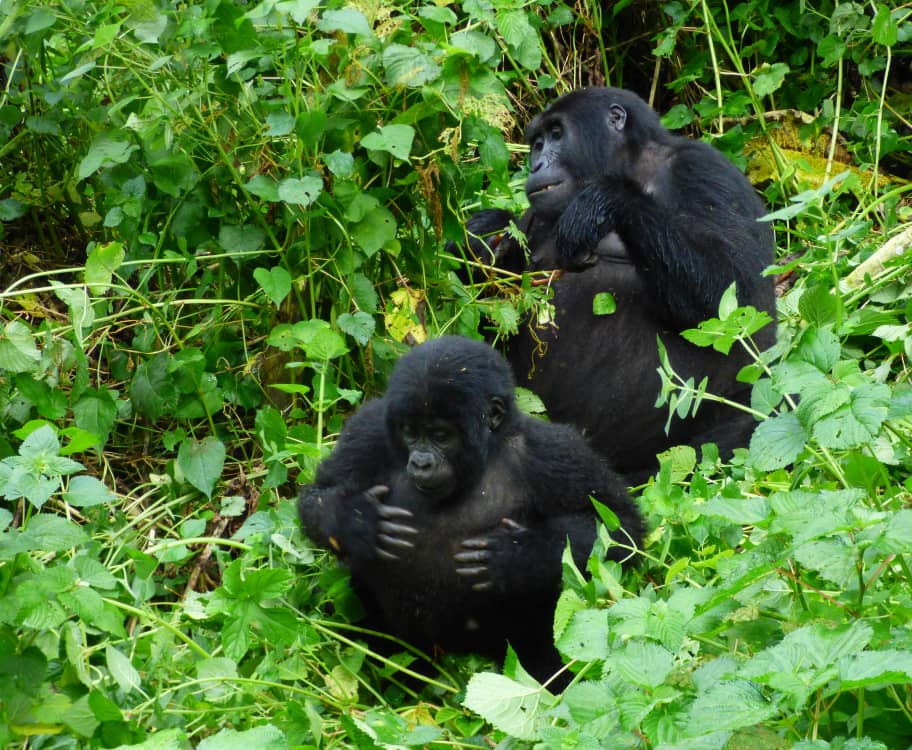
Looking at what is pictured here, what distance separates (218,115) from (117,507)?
3.95ft

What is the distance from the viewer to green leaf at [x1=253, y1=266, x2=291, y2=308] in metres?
3.71

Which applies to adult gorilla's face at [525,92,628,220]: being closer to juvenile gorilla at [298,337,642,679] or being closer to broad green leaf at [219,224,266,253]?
broad green leaf at [219,224,266,253]

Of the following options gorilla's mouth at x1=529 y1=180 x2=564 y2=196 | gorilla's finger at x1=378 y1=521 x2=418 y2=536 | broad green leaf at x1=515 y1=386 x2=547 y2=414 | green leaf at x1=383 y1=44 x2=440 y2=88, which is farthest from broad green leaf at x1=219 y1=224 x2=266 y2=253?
gorilla's mouth at x1=529 y1=180 x2=564 y2=196

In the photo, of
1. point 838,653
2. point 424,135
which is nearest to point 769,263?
point 424,135

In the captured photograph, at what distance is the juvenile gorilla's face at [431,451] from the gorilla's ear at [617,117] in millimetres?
1982

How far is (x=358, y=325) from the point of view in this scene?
3.85 m

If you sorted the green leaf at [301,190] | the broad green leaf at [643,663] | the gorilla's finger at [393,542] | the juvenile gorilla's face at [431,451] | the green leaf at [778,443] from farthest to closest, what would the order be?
the green leaf at [301,190] < the gorilla's finger at [393,542] < the juvenile gorilla's face at [431,451] < the green leaf at [778,443] < the broad green leaf at [643,663]

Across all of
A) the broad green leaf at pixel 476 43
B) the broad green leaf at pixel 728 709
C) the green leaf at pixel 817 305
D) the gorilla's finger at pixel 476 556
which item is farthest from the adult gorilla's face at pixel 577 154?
the broad green leaf at pixel 728 709

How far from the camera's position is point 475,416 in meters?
3.28

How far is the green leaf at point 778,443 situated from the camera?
7.89 ft

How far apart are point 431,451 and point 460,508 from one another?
0.23 meters

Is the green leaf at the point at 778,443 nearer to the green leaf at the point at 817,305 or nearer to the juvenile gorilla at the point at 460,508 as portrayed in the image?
the green leaf at the point at 817,305

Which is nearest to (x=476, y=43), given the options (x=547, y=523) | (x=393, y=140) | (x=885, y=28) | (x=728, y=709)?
(x=393, y=140)

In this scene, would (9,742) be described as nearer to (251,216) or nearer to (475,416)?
(475,416)
